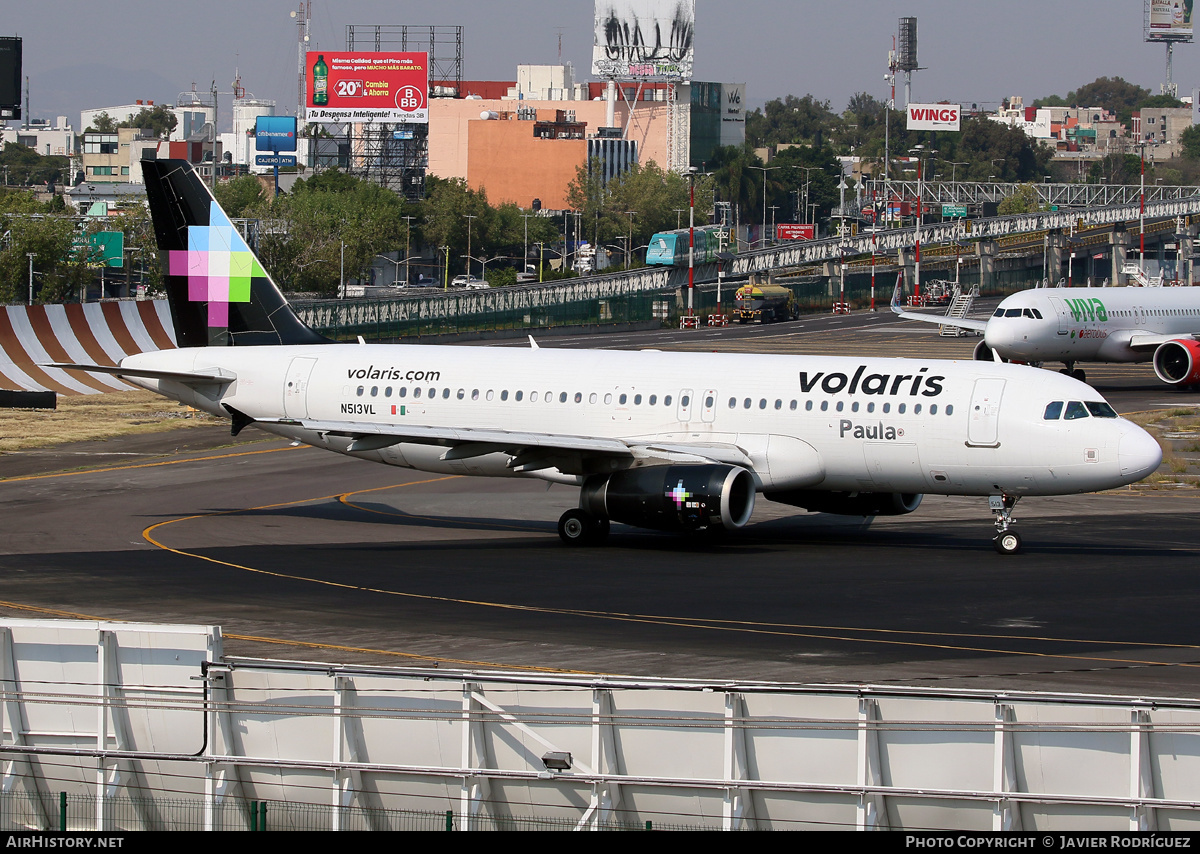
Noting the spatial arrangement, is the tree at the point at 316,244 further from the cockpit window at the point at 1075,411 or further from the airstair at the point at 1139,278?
the cockpit window at the point at 1075,411

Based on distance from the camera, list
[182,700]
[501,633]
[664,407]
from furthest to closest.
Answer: [664,407] → [501,633] → [182,700]

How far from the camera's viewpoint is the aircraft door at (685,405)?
3572 cm

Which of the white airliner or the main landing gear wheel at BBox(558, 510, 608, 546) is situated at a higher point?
the white airliner

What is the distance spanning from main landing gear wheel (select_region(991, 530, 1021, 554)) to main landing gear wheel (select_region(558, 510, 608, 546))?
9656mm

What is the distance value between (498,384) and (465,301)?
8090cm

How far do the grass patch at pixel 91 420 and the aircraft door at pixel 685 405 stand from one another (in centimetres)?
2897

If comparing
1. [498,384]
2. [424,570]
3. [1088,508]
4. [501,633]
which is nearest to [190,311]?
[498,384]

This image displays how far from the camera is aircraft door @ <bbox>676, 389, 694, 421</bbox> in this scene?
35.7 m

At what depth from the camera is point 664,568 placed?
31.7 metres

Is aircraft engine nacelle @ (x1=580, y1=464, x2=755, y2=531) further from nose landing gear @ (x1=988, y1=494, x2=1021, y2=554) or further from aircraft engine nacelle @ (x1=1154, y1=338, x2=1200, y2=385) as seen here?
aircraft engine nacelle @ (x1=1154, y1=338, x2=1200, y2=385)

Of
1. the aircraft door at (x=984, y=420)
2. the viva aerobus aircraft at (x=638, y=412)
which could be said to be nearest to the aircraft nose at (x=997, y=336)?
the viva aerobus aircraft at (x=638, y=412)

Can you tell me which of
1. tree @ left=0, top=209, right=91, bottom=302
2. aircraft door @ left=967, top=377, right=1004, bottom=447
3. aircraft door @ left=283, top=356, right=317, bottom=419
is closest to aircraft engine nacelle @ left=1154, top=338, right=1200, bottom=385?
aircraft door @ left=967, top=377, right=1004, bottom=447

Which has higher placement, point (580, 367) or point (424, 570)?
point (580, 367)

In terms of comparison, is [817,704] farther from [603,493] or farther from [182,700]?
[603,493]
